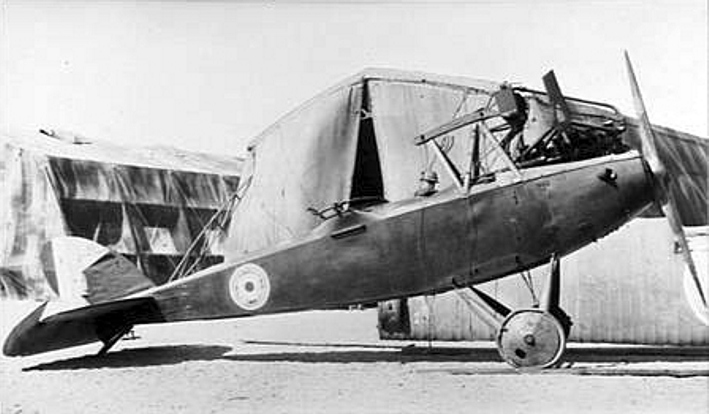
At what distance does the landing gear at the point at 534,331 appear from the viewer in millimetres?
2988

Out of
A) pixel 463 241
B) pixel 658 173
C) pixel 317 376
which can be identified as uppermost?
pixel 658 173

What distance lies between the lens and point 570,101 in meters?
3.17

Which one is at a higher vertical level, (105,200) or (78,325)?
(105,200)

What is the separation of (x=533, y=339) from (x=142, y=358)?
1548mm

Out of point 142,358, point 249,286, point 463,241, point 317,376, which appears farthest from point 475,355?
point 142,358

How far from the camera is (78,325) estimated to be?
3309mm

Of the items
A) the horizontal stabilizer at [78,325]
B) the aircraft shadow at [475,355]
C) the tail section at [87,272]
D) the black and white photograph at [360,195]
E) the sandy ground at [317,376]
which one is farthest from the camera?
the tail section at [87,272]

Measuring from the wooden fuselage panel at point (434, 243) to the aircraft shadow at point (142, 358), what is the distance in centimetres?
14

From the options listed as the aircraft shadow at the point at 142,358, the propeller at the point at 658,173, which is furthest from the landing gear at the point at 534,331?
the aircraft shadow at the point at 142,358

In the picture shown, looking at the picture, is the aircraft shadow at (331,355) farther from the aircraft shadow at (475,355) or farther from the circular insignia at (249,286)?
the circular insignia at (249,286)

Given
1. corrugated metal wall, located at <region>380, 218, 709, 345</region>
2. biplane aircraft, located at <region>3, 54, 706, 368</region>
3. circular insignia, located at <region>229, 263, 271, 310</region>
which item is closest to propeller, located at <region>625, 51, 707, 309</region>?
biplane aircraft, located at <region>3, 54, 706, 368</region>

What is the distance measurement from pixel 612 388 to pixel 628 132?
3.10 ft

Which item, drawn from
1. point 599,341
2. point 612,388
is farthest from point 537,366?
point 599,341

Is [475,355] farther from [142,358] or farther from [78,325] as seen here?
[78,325]
